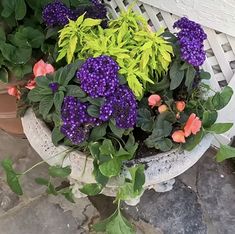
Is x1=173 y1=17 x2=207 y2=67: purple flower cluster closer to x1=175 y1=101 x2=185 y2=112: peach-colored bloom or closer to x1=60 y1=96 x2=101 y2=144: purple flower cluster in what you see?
x1=175 y1=101 x2=185 y2=112: peach-colored bloom

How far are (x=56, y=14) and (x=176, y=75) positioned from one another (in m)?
0.46

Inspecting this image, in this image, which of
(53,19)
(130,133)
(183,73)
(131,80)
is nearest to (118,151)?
(130,133)

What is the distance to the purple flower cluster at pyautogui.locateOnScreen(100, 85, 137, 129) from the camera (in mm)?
1521

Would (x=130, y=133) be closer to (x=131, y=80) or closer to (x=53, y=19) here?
(x=131, y=80)

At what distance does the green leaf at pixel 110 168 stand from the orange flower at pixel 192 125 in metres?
0.25

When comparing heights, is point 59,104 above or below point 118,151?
above

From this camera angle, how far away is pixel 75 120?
1.53m

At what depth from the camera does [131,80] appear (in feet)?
5.23

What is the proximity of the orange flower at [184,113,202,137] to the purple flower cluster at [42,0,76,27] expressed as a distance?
548mm

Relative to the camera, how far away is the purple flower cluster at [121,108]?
4.99ft

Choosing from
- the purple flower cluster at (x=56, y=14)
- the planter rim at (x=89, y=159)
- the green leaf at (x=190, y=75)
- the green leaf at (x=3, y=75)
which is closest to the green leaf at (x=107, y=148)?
the planter rim at (x=89, y=159)

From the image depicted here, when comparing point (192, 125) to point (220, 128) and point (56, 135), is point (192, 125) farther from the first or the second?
point (56, 135)

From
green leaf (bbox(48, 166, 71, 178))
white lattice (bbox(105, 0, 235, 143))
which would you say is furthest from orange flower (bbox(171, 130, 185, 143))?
white lattice (bbox(105, 0, 235, 143))

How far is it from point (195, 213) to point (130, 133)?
68 centimetres
